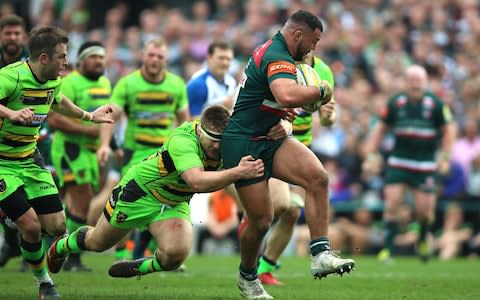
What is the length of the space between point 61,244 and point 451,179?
35.0 ft

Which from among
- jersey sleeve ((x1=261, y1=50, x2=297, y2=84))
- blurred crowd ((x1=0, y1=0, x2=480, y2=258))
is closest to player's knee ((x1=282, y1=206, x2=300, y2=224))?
jersey sleeve ((x1=261, y1=50, x2=297, y2=84))

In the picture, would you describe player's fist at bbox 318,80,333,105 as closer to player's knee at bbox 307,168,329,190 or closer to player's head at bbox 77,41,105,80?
player's knee at bbox 307,168,329,190

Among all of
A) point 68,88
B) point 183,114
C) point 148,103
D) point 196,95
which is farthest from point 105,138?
point 196,95

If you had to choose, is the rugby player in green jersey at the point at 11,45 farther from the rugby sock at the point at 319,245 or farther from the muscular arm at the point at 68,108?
the rugby sock at the point at 319,245

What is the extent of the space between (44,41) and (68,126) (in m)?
3.92

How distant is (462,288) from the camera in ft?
36.6

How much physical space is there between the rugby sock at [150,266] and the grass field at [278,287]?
371mm

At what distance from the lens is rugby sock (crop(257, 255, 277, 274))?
37.8 feet

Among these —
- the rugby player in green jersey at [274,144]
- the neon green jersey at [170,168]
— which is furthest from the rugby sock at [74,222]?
the rugby player in green jersey at [274,144]

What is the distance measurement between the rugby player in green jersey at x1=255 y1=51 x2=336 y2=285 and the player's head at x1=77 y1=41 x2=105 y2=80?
3082 mm

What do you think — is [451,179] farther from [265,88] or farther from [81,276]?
[265,88]

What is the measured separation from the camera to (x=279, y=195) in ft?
37.1

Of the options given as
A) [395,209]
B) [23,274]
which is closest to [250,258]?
[23,274]

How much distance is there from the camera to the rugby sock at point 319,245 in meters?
8.95
